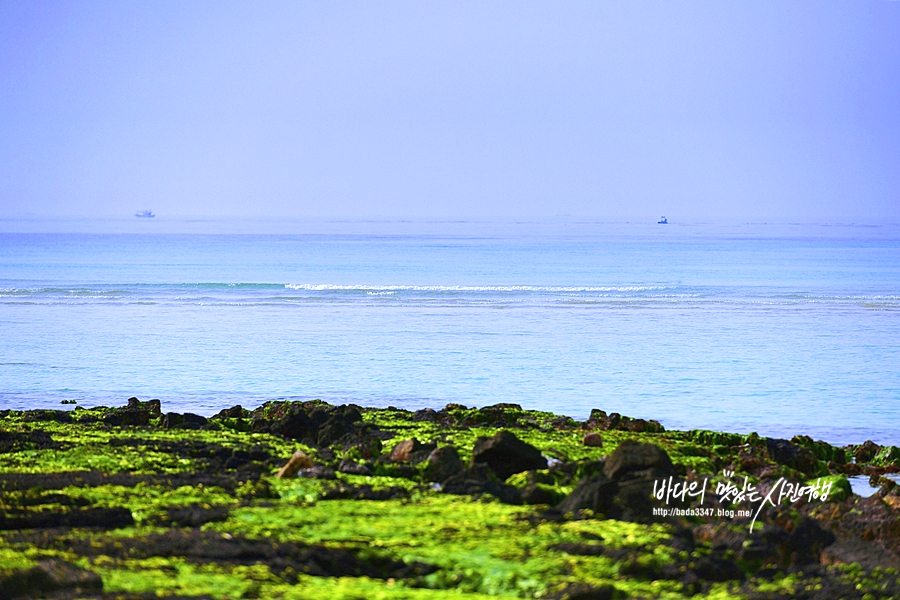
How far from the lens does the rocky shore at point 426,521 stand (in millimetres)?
4547

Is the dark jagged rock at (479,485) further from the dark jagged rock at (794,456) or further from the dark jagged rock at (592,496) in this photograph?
the dark jagged rock at (794,456)

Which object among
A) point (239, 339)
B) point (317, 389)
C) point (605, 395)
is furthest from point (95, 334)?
point (605, 395)

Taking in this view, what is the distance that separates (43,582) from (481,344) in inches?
600

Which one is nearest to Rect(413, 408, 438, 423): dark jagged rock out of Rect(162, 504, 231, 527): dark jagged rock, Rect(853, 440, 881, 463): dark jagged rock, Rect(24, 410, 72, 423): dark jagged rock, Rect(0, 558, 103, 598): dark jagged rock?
Rect(24, 410, 72, 423): dark jagged rock

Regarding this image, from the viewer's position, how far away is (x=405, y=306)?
29.3 metres

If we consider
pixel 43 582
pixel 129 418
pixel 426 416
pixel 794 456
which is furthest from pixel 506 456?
pixel 129 418

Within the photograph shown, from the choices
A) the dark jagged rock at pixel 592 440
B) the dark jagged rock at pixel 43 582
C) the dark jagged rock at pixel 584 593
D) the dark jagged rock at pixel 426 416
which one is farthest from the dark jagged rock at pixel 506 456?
the dark jagged rock at pixel 426 416

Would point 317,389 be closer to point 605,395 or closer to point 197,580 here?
point 605,395

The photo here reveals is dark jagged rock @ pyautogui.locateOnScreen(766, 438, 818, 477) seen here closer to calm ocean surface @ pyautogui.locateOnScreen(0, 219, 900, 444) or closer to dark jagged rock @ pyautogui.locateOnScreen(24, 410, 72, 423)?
calm ocean surface @ pyautogui.locateOnScreen(0, 219, 900, 444)

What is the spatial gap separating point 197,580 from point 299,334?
17.2m

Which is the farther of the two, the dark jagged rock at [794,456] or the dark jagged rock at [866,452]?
the dark jagged rock at [866,452]

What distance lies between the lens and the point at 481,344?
19172 millimetres

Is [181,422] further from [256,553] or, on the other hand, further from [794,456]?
[794,456]

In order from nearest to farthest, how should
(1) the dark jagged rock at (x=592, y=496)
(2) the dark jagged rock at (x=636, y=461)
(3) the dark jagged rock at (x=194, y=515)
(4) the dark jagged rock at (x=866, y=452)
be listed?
(3) the dark jagged rock at (x=194, y=515), (1) the dark jagged rock at (x=592, y=496), (2) the dark jagged rock at (x=636, y=461), (4) the dark jagged rock at (x=866, y=452)
